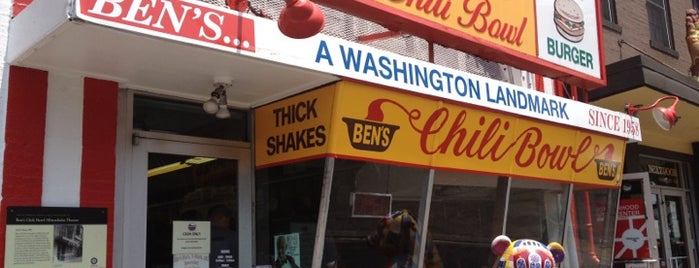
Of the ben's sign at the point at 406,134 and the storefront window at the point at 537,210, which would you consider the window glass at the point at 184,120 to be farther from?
the storefront window at the point at 537,210

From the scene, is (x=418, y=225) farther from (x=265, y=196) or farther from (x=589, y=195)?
(x=589, y=195)

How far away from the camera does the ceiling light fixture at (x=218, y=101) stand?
4840 mm

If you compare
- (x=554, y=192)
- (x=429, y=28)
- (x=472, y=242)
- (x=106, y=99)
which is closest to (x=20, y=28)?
(x=106, y=99)

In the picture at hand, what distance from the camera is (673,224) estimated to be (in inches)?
437

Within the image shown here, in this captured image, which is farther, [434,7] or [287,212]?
[434,7]

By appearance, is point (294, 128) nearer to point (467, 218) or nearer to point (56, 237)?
point (56, 237)

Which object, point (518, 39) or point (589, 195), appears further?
point (589, 195)

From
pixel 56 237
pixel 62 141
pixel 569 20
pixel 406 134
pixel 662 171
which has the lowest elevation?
pixel 56 237

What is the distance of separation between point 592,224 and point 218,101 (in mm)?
4909

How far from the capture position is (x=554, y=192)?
715 cm

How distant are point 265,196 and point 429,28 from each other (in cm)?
202

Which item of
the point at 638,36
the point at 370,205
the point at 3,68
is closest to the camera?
the point at 3,68

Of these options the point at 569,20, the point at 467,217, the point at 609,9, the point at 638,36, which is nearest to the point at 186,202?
the point at 467,217

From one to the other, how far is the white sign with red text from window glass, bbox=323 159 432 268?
2.24 feet
